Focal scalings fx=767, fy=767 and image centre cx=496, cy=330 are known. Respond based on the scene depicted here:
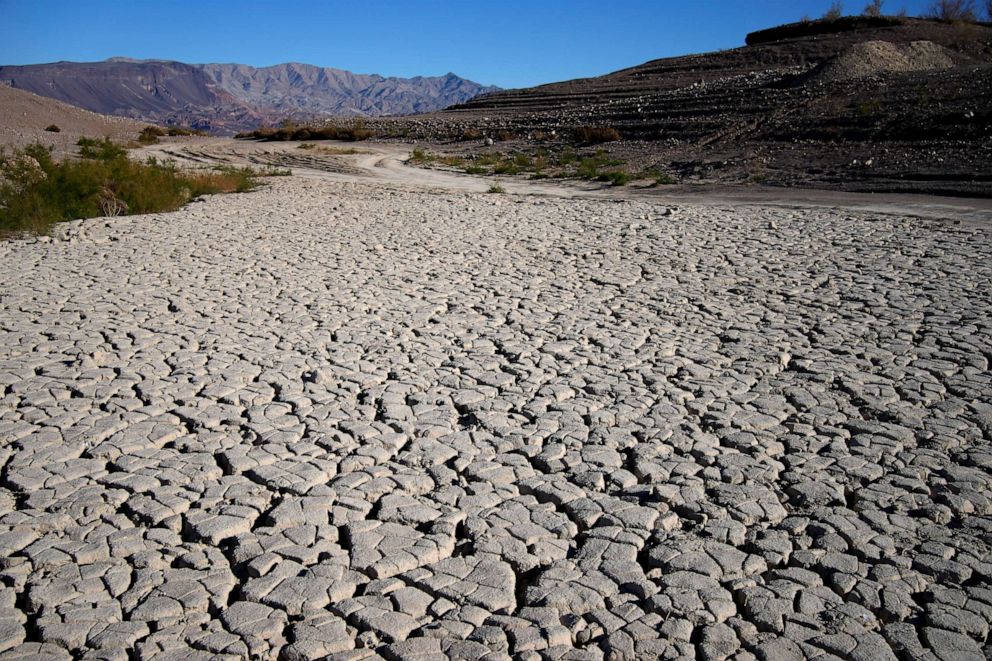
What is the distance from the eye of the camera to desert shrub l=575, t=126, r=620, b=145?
993 inches

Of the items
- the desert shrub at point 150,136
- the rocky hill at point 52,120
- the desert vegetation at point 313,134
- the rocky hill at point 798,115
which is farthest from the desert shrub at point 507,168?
the rocky hill at point 52,120

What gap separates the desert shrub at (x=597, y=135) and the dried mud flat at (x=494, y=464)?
1826cm

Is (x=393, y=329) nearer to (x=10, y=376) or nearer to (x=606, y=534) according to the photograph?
(x=10, y=376)

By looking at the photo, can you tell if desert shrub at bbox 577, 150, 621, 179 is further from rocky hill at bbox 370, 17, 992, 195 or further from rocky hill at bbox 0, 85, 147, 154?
rocky hill at bbox 0, 85, 147, 154

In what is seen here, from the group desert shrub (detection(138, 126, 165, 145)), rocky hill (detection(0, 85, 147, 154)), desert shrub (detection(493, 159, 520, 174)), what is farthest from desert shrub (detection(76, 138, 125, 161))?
desert shrub (detection(493, 159, 520, 174))

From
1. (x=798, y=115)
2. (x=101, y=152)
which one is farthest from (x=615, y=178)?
(x=101, y=152)

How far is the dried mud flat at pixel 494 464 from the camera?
269 centimetres

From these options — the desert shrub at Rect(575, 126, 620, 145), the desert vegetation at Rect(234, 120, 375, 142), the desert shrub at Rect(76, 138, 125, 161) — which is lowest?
the desert shrub at Rect(76, 138, 125, 161)

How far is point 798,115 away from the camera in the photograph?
22.8 m

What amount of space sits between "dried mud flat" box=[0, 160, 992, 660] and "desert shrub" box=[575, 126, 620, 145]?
59.9 feet

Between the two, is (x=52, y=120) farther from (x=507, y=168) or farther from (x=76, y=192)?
(x=76, y=192)

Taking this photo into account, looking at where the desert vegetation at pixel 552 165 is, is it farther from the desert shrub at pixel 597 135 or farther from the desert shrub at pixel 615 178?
the desert shrub at pixel 597 135

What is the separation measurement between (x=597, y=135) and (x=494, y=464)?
75.1ft

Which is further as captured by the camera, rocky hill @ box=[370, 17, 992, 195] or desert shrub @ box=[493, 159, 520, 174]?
desert shrub @ box=[493, 159, 520, 174]
